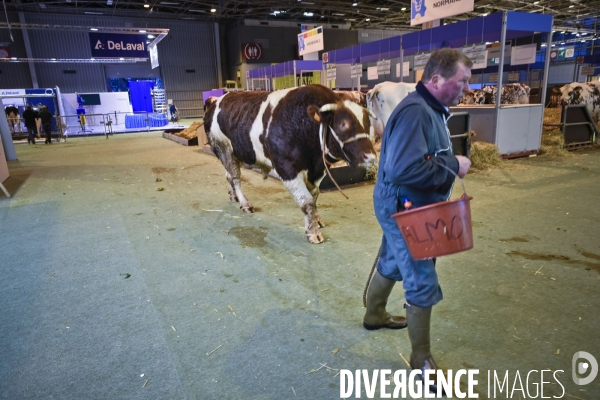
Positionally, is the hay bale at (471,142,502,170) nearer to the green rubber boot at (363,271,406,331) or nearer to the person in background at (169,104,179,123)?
the green rubber boot at (363,271,406,331)

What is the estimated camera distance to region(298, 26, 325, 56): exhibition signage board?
1418 cm

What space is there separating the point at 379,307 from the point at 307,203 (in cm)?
177

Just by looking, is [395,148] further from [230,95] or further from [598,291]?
[230,95]

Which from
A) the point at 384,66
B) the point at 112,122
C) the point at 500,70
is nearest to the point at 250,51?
the point at 112,122

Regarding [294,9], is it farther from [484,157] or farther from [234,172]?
[234,172]

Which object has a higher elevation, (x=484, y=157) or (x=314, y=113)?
(x=314, y=113)

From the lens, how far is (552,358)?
2209 millimetres

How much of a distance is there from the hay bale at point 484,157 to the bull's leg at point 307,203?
4.78 meters

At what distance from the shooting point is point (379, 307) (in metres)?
2.46

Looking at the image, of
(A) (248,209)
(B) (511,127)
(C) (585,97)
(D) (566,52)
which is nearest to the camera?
(A) (248,209)

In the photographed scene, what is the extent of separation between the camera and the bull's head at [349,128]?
11.1ft

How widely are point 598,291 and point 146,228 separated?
4.69m

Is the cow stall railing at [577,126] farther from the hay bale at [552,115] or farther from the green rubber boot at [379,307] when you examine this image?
the green rubber boot at [379,307]

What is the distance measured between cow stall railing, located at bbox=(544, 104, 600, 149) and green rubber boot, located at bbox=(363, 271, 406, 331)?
8.95 meters
